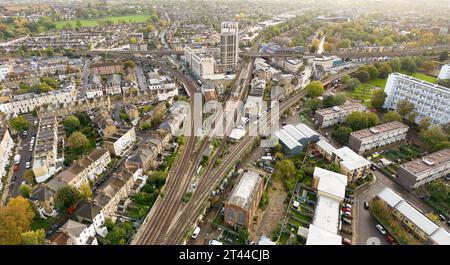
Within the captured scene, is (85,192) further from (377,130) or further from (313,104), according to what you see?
(377,130)

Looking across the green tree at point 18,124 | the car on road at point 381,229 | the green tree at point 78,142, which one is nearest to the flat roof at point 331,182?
the car on road at point 381,229

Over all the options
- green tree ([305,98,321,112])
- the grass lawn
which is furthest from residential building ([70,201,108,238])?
the grass lawn

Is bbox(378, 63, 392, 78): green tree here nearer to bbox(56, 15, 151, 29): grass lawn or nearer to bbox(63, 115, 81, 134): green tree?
bbox(63, 115, 81, 134): green tree

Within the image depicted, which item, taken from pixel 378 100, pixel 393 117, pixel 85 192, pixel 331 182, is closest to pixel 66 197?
pixel 85 192

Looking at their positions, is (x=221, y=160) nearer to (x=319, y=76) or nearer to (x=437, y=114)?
(x=437, y=114)

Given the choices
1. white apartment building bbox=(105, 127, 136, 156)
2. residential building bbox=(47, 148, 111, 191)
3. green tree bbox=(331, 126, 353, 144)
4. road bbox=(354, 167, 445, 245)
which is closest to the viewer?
road bbox=(354, 167, 445, 245)

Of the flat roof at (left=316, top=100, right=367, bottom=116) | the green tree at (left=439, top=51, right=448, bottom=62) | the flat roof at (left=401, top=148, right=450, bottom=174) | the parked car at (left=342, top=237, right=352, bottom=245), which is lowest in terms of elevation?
the parked car at (left=342, top=237, right=352, bottom=245)
